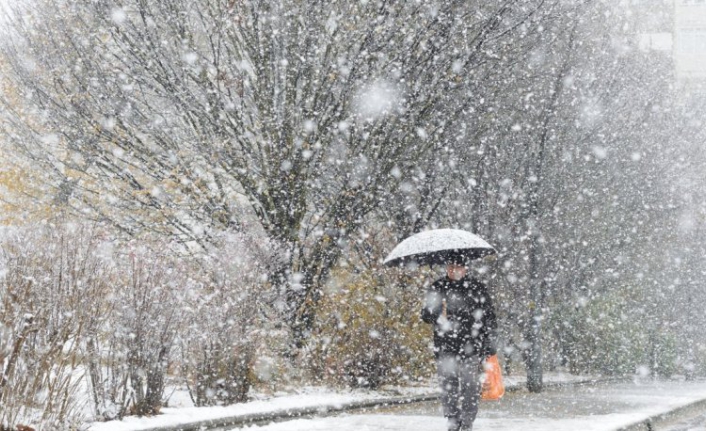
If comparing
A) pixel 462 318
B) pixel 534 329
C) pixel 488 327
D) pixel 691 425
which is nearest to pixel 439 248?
pixel 462 318

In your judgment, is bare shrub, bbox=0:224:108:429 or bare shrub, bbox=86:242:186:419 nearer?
bare shrub, bbox=0:224:108:429

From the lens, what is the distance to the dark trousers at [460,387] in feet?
25.8

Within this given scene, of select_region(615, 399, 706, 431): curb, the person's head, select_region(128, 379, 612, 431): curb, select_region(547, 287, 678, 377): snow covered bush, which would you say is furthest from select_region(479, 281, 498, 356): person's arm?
select_region(547, 287, 678, 377): snow covered bush

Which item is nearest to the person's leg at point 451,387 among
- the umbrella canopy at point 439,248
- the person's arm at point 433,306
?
the person's arm at point 433,306

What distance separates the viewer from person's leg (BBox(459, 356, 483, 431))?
7863 mm

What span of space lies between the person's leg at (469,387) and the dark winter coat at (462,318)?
0.27ft

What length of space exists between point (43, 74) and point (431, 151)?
7156mm

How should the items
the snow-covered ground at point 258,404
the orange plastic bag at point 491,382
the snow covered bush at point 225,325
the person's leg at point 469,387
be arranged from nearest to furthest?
the person's leg at point 469,387, the orange plastic bag at point 491,382, the snow-covered ground at point 258,404, the snow covered bush at point 225,325

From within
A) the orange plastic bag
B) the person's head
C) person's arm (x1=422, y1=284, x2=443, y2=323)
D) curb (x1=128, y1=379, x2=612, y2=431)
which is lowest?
curb (x1=128, y1=379, x2=612, y2=431)

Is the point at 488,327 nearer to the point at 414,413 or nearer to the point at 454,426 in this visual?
the point at 454,426

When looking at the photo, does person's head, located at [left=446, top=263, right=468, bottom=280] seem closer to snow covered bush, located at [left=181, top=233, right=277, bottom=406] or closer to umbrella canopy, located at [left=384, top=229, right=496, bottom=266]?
umbrella canopy, located at [left=384, top=229, right=496, bottom=266]

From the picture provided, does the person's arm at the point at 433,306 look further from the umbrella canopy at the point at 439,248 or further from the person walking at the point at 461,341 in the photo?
the umbrella canopy at the point at 439,248

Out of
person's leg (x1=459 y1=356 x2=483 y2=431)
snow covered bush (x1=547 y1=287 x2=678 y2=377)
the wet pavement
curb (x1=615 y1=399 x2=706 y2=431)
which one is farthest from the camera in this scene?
snow covered bush (x1=547 y1=287 x2=678 y2=377)

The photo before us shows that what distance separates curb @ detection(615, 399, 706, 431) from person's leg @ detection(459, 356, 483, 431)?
195 centimetres
